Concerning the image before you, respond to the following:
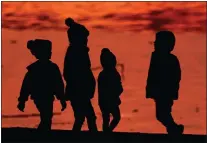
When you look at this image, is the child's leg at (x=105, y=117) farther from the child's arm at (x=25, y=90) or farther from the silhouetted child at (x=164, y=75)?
the child's arm at (x=25, y=90)

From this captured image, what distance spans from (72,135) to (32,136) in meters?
0.62

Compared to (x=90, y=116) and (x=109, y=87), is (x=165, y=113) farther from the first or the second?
(x=90, y=116)

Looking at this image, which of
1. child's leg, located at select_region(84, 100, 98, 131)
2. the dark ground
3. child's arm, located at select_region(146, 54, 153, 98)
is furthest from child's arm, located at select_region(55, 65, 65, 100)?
child's arm, located at select_region(146, 54, 153, 98)

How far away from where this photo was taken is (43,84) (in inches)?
355

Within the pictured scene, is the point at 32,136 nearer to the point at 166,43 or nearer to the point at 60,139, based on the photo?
the point at 60,139

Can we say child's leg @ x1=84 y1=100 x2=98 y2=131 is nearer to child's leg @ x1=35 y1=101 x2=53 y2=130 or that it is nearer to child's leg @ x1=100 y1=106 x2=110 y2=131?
child's leg @ x1=100 y1=106 x2=110 y2=131

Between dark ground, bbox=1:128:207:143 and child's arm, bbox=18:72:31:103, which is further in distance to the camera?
child's arm, bbox=18:72:31:103

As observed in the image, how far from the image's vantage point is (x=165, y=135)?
8.87 metres

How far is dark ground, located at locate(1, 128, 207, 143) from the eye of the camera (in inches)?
327

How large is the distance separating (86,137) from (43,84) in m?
1.23

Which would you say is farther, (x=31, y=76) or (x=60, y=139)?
(x=31, y=76)

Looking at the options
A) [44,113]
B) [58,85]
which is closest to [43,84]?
[58,85]

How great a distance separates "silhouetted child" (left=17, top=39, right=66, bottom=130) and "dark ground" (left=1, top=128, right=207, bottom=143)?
1.18 feet

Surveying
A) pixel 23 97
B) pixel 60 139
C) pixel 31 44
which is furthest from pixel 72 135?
pixel 31 44
